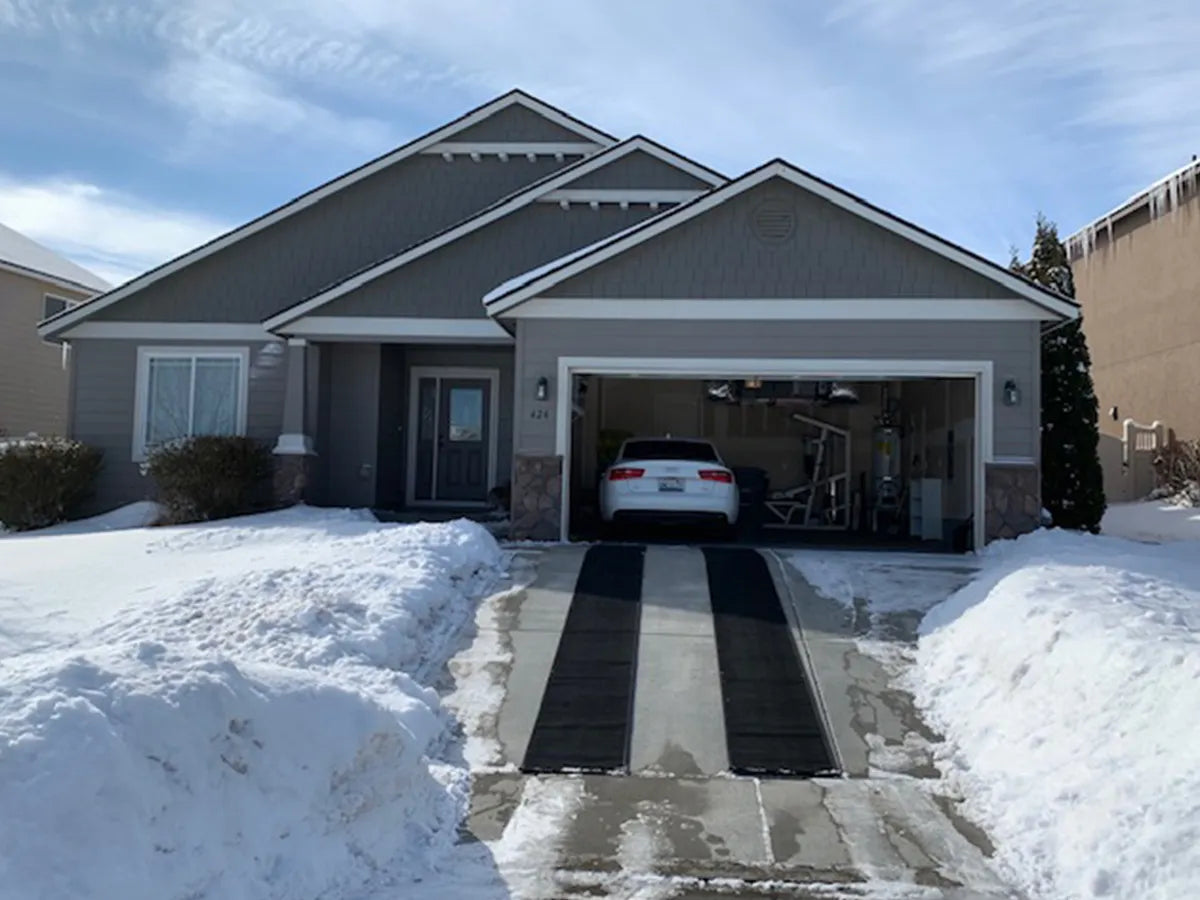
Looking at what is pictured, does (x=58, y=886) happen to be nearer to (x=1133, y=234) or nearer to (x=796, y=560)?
(x=796, y=560)

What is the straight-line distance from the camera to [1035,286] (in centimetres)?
1204

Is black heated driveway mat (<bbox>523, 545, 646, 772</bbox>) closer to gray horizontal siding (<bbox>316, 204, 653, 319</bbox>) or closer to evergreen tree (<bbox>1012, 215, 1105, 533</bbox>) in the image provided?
gray horizontal siding (<bbox>316, 204, 653, 319</bbox>)

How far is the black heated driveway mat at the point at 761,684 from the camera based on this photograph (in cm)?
679

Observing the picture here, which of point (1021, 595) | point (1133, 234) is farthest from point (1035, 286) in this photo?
point (1133, 234)

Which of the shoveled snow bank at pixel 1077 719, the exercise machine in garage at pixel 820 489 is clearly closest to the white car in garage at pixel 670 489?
the shoveled snow bank at pixel 1077 719

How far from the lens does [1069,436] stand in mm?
15102

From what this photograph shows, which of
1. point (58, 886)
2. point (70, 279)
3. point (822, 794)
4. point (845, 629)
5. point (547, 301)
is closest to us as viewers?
point (58, 886)

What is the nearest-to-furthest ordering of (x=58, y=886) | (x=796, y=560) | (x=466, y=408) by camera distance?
1. (x=58, y=886)
2. (x=796, y=560)
3. (x=466, y=408)

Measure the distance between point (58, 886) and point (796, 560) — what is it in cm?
884

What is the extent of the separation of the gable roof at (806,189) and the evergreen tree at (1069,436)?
9.87ft

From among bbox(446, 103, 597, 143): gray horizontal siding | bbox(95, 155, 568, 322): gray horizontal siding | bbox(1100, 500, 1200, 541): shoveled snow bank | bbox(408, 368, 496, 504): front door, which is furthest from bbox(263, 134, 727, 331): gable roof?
bbox(1100, 500, 1200, 541): shoveled snow bank

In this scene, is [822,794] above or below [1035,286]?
below

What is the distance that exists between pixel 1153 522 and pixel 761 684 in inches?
503

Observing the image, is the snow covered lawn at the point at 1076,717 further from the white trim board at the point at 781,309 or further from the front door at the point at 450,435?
the front door at the point at 450,435
